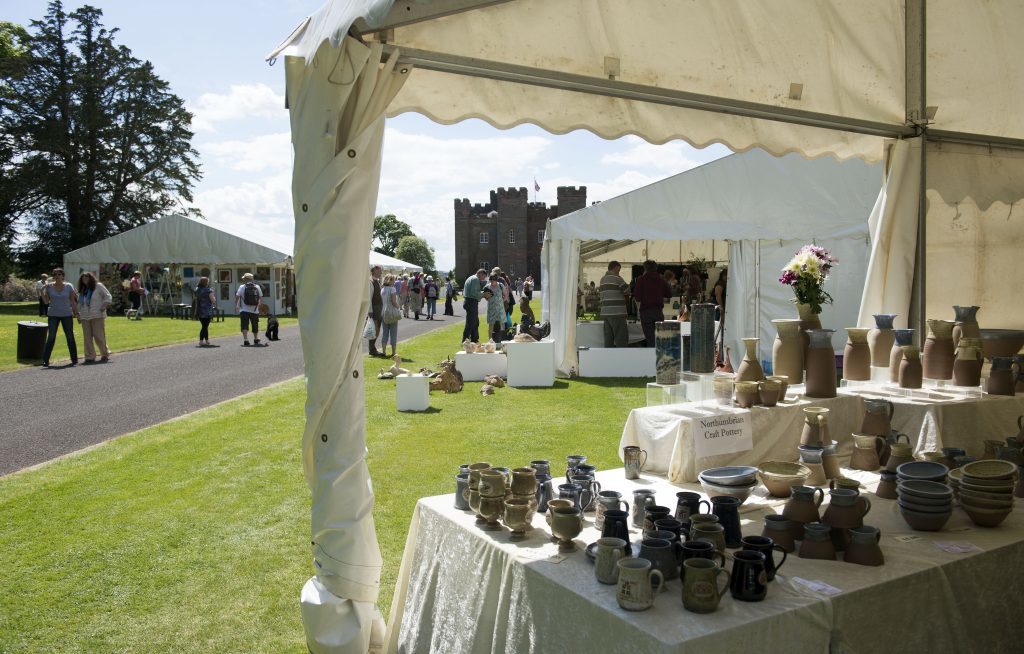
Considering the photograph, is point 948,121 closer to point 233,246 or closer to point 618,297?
point 618,297

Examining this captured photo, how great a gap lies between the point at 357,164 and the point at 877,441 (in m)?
2.26

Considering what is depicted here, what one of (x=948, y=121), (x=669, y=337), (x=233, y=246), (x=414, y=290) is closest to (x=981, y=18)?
(x=948, y=121)

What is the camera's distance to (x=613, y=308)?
10.4 metres

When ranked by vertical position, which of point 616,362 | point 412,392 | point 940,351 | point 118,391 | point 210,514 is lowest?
point 210,514

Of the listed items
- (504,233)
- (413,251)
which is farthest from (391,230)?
(504,233)

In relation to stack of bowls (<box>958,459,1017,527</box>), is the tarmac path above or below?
below

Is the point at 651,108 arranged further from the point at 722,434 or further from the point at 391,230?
the point at 391,230

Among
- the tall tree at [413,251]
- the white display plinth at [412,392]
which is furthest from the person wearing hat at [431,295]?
the tall tree at [413,251]

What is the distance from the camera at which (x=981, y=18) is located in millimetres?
3721

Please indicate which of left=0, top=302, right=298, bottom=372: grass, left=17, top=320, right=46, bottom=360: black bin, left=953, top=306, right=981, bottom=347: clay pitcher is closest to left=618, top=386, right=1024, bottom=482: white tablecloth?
left=953, top=306, right=981, bottom=347: clay pitcher

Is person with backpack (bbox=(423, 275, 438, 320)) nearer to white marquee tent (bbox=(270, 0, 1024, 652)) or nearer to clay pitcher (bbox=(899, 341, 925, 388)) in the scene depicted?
white marquee tent (bbox=(270, 0, 1024, 652))

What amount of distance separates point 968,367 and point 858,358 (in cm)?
52

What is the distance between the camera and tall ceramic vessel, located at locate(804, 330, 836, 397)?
3.16 metres

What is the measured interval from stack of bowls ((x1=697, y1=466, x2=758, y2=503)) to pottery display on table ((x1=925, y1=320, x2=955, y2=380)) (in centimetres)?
163
